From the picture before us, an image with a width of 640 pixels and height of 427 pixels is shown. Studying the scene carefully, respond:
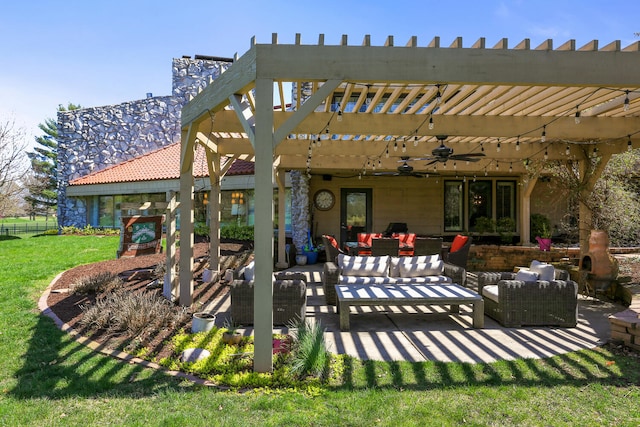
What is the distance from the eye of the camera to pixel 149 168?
672 inches

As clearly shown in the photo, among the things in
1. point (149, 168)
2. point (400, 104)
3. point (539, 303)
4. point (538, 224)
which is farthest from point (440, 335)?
point (149, 168)

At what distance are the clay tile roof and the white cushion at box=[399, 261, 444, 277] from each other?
927 cm

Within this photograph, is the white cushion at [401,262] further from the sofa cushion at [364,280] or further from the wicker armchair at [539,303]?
the wicker armchair at [539,303]

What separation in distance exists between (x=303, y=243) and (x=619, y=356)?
9.13m

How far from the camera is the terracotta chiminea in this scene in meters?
7.23

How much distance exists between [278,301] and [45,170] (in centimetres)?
3920

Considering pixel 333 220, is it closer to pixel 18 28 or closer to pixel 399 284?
pixel 399 284

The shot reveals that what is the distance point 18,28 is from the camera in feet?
32.6

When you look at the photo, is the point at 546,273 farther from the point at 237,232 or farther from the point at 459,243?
the point at 237,232

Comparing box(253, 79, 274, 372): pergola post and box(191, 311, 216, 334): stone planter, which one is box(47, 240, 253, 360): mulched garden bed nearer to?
box(191, 311, 216, 334): stone planter

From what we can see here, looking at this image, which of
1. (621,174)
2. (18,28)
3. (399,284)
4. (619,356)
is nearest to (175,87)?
(18,28)

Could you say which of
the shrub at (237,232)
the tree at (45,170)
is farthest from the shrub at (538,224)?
the tree at (45,170)

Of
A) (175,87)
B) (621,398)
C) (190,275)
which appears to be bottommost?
(621,398)

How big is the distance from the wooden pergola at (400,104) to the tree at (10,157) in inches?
734
